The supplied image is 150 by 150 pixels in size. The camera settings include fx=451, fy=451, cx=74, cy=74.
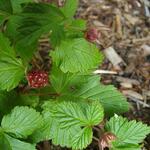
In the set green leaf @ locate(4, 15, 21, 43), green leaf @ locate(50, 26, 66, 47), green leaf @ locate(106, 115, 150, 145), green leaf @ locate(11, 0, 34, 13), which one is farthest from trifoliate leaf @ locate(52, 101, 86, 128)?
green leaf @ locate(11, 0, 34, 13)

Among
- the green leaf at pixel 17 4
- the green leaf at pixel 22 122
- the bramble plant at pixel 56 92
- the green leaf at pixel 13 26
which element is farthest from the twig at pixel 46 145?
the green leaf at pixel 17 4

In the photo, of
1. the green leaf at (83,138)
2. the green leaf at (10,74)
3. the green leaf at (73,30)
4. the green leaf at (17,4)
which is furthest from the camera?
the green leaf at (17,4)

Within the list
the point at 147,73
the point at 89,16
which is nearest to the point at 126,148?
the point at 147,73

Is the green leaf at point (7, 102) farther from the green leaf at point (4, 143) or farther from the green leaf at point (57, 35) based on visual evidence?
the green leaf at point (57, 35)

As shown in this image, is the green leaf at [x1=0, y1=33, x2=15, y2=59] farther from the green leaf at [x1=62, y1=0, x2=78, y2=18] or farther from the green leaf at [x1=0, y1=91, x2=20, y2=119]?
the green leaf at [x1=62, y1=0, x2=78, y2=18]

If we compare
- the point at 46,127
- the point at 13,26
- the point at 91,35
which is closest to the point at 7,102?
the point at 46,127

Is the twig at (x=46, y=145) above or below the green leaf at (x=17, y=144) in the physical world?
below

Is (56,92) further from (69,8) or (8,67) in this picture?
(69,8)
